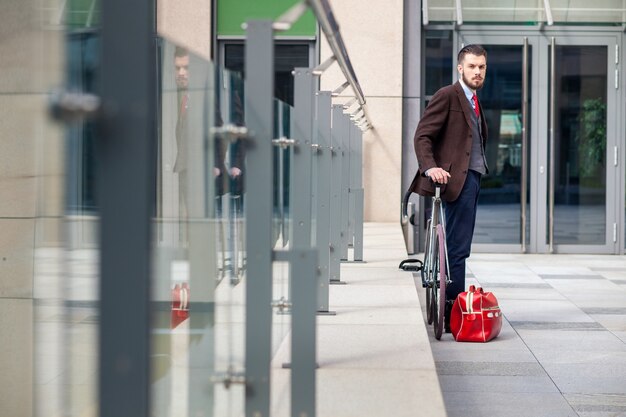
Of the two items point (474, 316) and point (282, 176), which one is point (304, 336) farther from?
point (474, 316)

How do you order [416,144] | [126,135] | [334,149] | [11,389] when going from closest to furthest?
[126,135] → [11,389] → [416,144] → [334,149]

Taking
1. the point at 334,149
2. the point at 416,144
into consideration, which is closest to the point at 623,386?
the point at 416,144

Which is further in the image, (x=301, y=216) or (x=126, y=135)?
(x=301, y=216)

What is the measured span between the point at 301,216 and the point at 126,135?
276 cm

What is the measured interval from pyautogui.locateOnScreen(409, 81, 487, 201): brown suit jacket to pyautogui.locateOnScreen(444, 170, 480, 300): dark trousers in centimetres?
9

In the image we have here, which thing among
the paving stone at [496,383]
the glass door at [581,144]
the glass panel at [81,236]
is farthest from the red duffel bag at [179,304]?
the glass door at [581,144]

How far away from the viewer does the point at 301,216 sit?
421 centimetres

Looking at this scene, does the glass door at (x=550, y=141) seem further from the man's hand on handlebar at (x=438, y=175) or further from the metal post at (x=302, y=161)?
the metal post at (x=302, y=161)

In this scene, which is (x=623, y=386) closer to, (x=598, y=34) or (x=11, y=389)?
(x=11, y=389)

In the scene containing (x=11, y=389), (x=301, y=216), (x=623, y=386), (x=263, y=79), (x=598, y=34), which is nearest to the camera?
(x=263, y=79)

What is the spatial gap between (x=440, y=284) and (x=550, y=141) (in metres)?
7.32

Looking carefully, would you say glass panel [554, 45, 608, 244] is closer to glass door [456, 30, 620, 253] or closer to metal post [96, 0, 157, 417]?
glass door [456, 30, 620, 253]

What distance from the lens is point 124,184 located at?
144 centimetres

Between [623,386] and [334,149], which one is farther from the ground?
[334,149]
